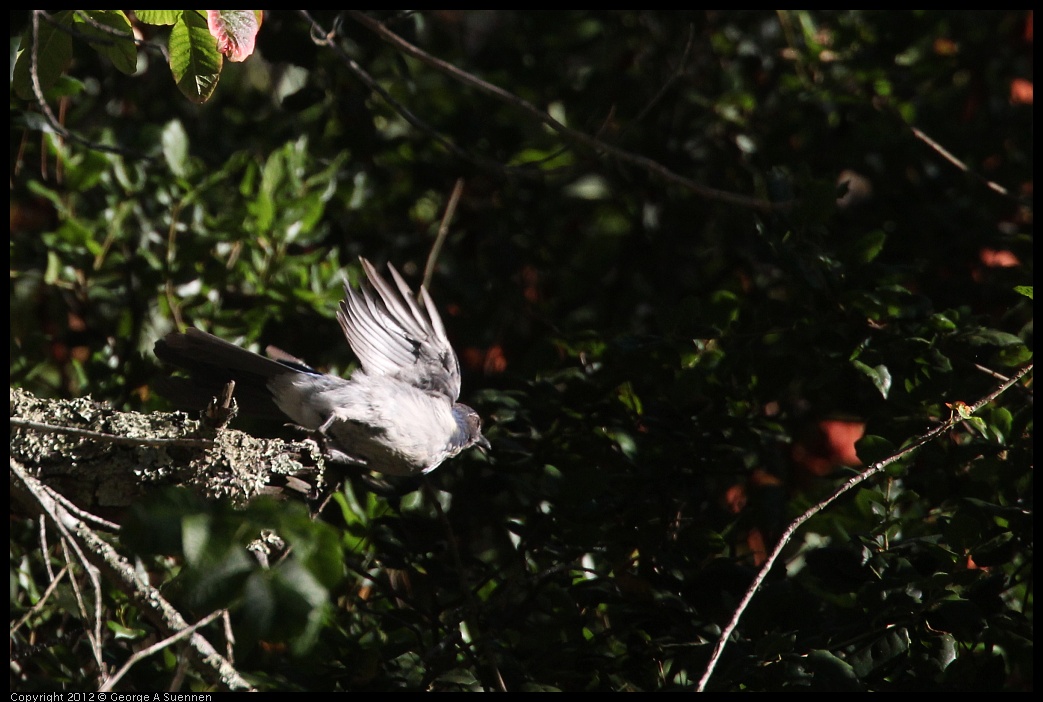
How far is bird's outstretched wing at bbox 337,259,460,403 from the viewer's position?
2656 millimetres

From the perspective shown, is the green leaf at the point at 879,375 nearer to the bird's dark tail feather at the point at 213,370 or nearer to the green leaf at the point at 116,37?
the bird's dark tail feather at the point at 213,370

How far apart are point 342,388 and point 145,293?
847 millimetres

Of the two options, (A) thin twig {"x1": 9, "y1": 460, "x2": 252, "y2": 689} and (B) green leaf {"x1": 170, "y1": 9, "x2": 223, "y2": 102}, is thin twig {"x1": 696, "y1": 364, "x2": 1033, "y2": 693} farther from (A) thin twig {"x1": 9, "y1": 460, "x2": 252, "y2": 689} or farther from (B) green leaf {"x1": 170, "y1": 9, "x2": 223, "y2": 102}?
(B) green leaf {"x1": 170, "y1": 9, "x2": 223, "y2": 102}

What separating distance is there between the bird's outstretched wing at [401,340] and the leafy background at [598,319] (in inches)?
6.9

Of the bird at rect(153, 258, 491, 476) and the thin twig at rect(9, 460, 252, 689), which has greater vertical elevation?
the thin twig at rect(9, 460, 252, 689)

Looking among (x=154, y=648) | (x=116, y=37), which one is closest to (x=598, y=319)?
(x=116, y=37)

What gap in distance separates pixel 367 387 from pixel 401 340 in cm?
23

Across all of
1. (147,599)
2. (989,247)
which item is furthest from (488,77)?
(147,599)

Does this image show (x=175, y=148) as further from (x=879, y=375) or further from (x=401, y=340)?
(x=879, y=375)

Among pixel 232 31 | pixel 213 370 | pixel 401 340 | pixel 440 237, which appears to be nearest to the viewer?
pixel 232 31

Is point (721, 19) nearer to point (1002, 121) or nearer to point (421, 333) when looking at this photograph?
point (1002, 121)

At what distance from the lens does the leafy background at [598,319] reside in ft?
6.98

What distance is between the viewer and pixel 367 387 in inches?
101

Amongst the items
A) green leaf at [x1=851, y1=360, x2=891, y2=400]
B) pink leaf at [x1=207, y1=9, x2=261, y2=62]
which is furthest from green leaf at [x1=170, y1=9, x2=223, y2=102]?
green leaf at [x1=851, y1=360, x2=891, y2=400]
